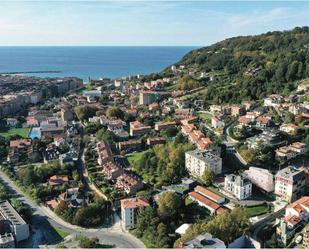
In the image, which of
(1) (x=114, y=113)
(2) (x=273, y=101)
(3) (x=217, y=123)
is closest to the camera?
(3) (x=217, y=123)

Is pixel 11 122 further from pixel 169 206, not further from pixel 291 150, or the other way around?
pixel 291 150

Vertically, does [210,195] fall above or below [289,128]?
below

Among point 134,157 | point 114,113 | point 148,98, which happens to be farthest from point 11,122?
point 134,157

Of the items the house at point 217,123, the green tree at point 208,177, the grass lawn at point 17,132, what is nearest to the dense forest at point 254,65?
the house at point 217,123

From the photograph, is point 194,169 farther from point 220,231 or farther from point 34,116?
point 34,116

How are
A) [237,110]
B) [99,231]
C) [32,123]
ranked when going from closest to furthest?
1. [99,231]
2. [237,110]
3. [32,123]

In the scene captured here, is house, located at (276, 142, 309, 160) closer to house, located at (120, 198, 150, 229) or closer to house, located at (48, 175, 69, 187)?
house, located at (120, 198, 150, 229)

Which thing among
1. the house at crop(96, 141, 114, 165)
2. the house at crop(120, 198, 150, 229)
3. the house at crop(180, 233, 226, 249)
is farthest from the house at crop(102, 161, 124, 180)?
the house at crop(180, 233, 226, 249)
